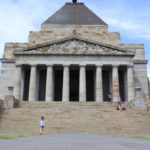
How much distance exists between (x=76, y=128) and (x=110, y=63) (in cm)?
1724

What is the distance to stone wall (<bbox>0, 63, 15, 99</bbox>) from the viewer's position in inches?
1662

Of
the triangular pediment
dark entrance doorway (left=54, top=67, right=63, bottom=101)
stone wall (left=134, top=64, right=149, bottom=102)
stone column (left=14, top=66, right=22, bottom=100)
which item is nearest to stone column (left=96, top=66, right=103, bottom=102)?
the triangular pediment

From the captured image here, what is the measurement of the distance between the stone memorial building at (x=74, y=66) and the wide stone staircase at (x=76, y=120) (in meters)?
7.00

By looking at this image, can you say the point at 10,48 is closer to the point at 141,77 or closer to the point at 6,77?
the point at 6,77

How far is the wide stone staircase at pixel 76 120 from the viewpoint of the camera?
70.7ft

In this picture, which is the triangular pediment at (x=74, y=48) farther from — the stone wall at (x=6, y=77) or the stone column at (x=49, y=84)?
the stone wall at (x=6, y=77)

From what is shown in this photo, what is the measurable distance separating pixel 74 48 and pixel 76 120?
15948 millimetres

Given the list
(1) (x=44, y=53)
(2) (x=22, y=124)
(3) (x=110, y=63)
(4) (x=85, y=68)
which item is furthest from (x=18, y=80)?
(2) (x=22, y=124)

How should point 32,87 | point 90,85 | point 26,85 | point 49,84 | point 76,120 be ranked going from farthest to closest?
point 90,85 → point 26,85 → point 49,84 → point 32,87 → point 76,120

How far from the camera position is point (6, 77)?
4262cm

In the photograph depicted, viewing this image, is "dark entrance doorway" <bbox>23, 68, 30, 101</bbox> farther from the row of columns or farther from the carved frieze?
the carved frieze

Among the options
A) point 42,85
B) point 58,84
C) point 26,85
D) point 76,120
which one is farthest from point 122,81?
point 76,120

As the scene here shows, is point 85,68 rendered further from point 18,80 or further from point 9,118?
point 9,118

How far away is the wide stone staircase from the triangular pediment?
36.5ft
